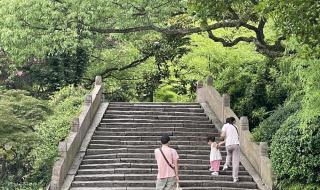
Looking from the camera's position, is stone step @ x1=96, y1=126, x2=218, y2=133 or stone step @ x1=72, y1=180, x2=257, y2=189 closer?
stone step @ x1=72, y1=180, x2=257, y2=189

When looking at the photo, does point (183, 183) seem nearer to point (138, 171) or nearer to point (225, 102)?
point (138, 171)

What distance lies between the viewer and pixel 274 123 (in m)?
18.3

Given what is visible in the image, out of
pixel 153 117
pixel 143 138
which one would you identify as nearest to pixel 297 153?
pixel 143 138

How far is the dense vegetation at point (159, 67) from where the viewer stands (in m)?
14.2

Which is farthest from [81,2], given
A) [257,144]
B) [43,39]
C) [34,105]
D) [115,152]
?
[257,144]

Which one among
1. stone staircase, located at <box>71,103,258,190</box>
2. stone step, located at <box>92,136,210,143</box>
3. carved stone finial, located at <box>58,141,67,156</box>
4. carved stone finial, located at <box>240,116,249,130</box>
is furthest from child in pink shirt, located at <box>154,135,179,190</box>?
stone step, located at <box>92,136,210,143</box>

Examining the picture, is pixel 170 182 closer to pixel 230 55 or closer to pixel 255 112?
pixel 255 112

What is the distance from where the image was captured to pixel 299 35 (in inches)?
445

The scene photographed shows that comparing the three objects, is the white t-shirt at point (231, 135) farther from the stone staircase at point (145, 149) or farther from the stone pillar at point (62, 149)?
the stone pillar at point (62, 149)

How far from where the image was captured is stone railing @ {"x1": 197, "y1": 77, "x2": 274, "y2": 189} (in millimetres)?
16453

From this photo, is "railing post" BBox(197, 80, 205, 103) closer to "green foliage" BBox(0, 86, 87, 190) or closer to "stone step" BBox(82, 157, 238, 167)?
"stone step" BBox(82, 157, 238, 167)

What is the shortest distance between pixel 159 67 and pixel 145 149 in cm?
1071

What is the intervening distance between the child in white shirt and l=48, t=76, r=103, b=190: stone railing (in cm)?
385

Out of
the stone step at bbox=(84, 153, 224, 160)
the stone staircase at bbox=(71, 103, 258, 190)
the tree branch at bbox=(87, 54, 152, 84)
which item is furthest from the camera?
the tree branch at bbox=(87, 54, 152, 84)
